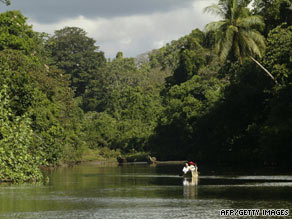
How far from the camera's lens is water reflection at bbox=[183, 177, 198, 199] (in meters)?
31.2

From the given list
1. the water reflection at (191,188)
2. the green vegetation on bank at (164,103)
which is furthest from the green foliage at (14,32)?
the water reflection at (191,188)

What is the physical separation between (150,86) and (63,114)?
165 ft

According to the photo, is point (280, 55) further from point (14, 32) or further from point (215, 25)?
point (14, 32)

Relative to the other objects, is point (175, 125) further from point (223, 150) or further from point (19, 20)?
point (19, 20)

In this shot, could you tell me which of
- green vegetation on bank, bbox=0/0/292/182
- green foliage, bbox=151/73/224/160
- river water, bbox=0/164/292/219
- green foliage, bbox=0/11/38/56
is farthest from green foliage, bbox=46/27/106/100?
river water, bbox=0/164/292/219

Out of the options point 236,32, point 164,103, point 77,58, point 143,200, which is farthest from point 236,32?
point 77,58

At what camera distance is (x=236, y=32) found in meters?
60.4

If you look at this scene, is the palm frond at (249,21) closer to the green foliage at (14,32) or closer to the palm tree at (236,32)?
the palm tree at (236,32)

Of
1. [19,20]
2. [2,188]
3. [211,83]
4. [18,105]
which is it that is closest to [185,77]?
[211,83]

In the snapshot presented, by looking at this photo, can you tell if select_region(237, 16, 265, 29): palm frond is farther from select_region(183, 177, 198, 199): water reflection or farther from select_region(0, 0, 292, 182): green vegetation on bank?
select_region(183, 177, 198, 199): water reflection

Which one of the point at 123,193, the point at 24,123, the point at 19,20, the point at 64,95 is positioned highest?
the point at 19,20

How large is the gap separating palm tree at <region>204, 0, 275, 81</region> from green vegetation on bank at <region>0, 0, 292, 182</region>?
0.35 ft

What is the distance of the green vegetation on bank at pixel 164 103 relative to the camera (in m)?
47.6

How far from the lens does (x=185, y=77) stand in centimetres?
11312
